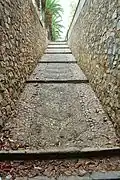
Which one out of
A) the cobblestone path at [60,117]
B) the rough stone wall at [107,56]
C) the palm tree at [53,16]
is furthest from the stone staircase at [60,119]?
the palm tree at [53,16]

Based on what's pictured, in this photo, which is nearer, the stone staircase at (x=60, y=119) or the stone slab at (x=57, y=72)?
the stone staircase at (x=60, y=119)

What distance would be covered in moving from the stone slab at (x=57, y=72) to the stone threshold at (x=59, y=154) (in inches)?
84.9

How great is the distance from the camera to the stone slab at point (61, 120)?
2.34 meters

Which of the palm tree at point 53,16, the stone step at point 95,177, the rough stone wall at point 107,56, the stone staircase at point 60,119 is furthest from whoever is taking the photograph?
the palm tree at point 53,16

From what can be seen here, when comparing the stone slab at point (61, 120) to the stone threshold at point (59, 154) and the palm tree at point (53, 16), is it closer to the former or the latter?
Answer: the stone threshold at point (59, 154)

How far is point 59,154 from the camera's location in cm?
214

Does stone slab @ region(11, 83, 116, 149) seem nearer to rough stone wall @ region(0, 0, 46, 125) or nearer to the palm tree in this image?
rough stone wall @ region(0, 0, 46, 125)

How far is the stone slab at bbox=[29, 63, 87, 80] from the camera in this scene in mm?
4297

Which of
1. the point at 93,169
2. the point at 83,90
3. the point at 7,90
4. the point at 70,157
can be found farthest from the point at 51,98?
the point at 93,169

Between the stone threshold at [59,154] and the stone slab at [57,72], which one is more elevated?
the stone threshold at [59,154]

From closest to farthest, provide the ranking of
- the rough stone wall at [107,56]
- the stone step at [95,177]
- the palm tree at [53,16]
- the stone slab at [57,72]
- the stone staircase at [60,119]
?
the stone step at [95,177]
the stone staircase at [60,119]
the rough stone wall at [107,56]
the stone slab at [57,72]
the palm tree at [53,16]

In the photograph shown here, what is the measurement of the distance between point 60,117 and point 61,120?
0.08 metres

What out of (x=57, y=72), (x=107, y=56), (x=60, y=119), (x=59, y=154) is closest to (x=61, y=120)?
(x=60, y=119)

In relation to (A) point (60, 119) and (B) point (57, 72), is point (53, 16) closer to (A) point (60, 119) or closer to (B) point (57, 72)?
(B) point (57, 72)
